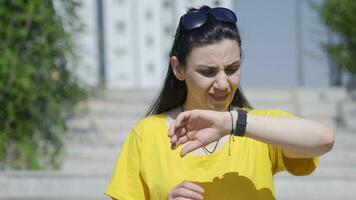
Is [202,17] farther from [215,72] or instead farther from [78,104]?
[78,104]

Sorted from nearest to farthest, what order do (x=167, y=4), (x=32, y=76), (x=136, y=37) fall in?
(x=32, y=76) → (x=167, y=4) → (x=136, y=37)

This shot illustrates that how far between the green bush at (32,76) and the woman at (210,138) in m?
5.37

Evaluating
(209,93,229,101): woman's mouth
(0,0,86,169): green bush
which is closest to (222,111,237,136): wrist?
(209,93,229,101): woman's mouth

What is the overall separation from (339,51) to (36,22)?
3.84 metres

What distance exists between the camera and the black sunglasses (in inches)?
67.5

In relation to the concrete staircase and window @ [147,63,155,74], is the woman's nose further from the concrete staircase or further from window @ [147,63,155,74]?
window @ [147,63,155,74]

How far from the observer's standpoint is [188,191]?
1568 millimetres

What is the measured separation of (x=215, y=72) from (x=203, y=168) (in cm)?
24

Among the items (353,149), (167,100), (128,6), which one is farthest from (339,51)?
(167,100)

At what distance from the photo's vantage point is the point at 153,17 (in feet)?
36.6

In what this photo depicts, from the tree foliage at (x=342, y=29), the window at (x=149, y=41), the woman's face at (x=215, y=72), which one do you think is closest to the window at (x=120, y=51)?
the window at (x=149, y=41)

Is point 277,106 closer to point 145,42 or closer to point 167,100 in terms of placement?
point 145,42

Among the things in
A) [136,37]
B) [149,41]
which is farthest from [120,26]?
[149,41]

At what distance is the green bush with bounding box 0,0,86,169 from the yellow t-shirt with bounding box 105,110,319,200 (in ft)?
17.6
